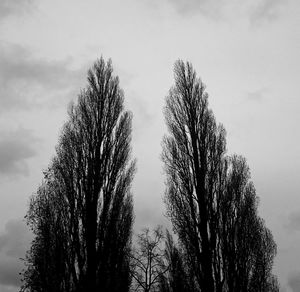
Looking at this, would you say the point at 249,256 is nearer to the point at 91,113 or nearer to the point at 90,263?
the point at 90,263

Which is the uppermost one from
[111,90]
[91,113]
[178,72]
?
[178,72]

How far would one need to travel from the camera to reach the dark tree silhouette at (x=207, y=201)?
1405cm

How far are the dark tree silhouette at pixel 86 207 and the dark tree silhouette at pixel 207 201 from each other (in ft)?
Answer: 7.47

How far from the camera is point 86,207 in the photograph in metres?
13.0

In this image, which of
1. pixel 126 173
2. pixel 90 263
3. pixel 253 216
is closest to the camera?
pixel 90 263

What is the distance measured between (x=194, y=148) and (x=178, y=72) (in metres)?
4.50

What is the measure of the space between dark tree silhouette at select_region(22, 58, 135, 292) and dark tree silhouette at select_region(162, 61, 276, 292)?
2277 millimetres

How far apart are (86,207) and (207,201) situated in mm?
4818

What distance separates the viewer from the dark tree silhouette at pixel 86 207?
1216cm

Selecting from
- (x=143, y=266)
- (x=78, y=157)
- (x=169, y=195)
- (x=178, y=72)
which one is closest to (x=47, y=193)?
(x=78, y=157)

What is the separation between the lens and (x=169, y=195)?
51.4ft

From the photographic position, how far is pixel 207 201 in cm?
1472

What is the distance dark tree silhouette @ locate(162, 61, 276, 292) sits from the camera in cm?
1405

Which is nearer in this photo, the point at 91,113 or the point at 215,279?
the point at 215,279
